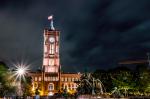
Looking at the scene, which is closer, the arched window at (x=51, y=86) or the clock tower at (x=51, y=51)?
the arched window at (x=51, y=86)

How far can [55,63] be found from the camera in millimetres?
164625

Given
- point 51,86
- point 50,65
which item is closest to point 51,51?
point 50,65

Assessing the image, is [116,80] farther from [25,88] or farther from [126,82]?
[25,88]

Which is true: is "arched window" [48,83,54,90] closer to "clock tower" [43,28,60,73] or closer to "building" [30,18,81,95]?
"building" [30,18,81,95]

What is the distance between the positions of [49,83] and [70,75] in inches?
932

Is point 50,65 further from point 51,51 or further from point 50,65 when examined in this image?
point 51,51

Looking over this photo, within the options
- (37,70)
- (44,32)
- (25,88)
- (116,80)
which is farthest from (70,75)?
(116,80)

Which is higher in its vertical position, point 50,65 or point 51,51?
point 51,51

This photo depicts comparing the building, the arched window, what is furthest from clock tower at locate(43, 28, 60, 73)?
the arched window

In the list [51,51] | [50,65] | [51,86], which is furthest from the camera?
[51,51]

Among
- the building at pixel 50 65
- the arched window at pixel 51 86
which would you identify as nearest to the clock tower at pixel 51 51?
the building at pixel 50 65

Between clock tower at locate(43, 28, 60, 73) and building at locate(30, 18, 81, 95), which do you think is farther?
clock tower at locate(43, 28, 60, 73)

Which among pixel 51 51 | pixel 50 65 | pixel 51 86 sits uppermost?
pixel 51 51

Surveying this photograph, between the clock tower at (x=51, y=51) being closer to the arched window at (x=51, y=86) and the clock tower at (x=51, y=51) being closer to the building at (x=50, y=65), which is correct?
the building at (x=50, y=65)
